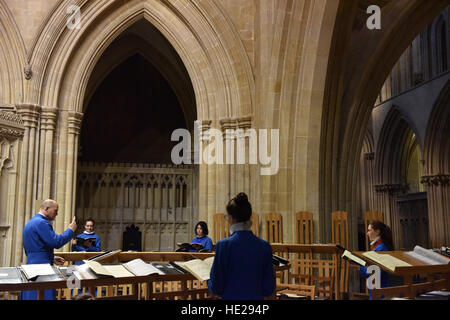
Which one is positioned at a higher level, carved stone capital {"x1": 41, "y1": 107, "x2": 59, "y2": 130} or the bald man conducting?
carved stone capital {"x1": 41, "y1": 107, "x2": 59, "y2": 130}

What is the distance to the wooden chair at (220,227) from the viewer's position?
30.3 feet

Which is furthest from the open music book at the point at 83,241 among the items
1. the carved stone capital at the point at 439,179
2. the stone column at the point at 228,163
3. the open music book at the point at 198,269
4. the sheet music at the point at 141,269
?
the carved stone capital at the point at 439,179

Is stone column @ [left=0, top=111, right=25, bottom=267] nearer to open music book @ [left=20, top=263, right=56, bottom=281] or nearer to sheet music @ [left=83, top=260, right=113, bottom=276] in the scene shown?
open music book @ [left=20, top=263, right=56, bottom=281]

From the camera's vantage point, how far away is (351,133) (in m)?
10.3

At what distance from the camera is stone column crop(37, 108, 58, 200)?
32.4ft

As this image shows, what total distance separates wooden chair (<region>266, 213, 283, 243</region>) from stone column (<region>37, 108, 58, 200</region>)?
173 inches

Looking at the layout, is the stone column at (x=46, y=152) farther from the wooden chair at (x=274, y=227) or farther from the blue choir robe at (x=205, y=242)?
the wooden chair at (x=274, y=227)

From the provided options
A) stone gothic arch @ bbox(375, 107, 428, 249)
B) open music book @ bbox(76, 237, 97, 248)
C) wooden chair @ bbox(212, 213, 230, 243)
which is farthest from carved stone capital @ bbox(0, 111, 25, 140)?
stone gothic arch @ bbox(375, 107, 428, 249)

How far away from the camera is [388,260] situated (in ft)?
12.6

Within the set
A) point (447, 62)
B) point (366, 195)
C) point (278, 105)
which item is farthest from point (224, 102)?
point (366, 195)

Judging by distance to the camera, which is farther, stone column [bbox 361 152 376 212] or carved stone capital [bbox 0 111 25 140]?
stone column [bbox 361 152 376 212]

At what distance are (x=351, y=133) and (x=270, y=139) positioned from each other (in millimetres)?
1839

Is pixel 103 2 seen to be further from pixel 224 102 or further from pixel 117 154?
pixel 117 154

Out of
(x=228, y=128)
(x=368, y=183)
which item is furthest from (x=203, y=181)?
(x=368, y=183)
